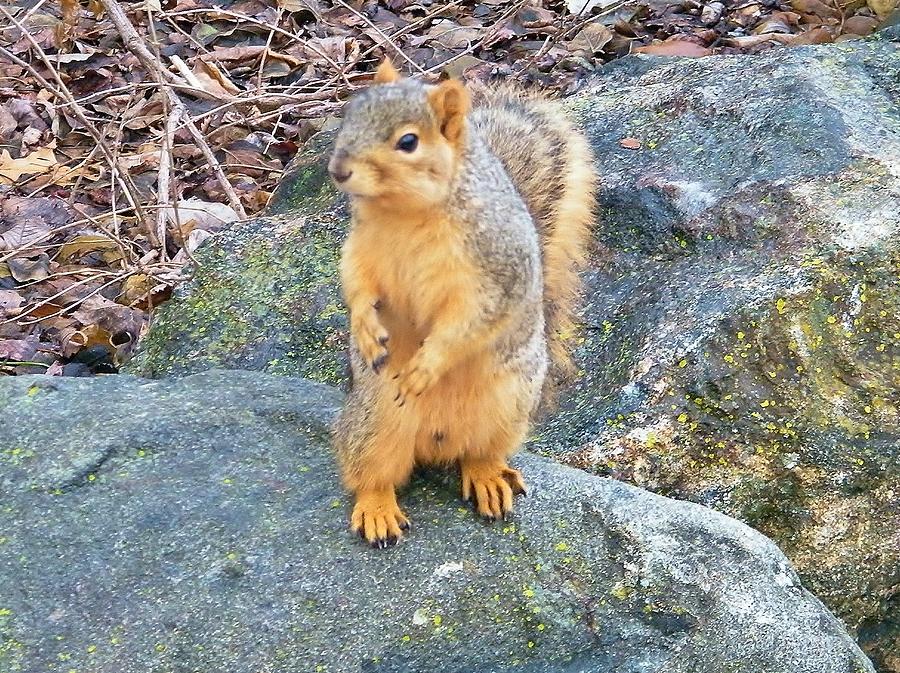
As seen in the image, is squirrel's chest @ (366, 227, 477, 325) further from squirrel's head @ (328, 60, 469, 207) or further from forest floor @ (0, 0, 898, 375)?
forest floor @ (0, 0, 898, 375)

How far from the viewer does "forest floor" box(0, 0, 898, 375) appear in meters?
4.41

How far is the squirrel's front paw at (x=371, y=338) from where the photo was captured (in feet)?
7.55

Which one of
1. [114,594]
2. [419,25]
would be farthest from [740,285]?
[419,25]

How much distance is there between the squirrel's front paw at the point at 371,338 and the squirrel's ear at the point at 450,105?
41 centimetres

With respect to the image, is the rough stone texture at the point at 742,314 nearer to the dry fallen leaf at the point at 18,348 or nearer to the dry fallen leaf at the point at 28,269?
the dry fallen leaf at the point at 18,348

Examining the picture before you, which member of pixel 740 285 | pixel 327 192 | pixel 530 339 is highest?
pixel 530 339

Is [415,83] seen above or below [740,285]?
above

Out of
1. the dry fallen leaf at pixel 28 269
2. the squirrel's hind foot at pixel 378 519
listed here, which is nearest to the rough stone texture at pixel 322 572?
the squirrel's hind foot at pixel 378 519

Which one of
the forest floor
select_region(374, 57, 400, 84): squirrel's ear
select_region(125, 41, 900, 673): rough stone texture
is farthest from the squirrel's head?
the forest floor

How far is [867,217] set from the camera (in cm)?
320

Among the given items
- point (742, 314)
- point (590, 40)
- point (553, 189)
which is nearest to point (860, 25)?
point (590, 40)

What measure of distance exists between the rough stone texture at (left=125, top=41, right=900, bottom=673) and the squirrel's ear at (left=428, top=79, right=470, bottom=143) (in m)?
1.10

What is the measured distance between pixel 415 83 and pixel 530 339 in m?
0.62

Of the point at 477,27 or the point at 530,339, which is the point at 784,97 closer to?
the point at 530,339
